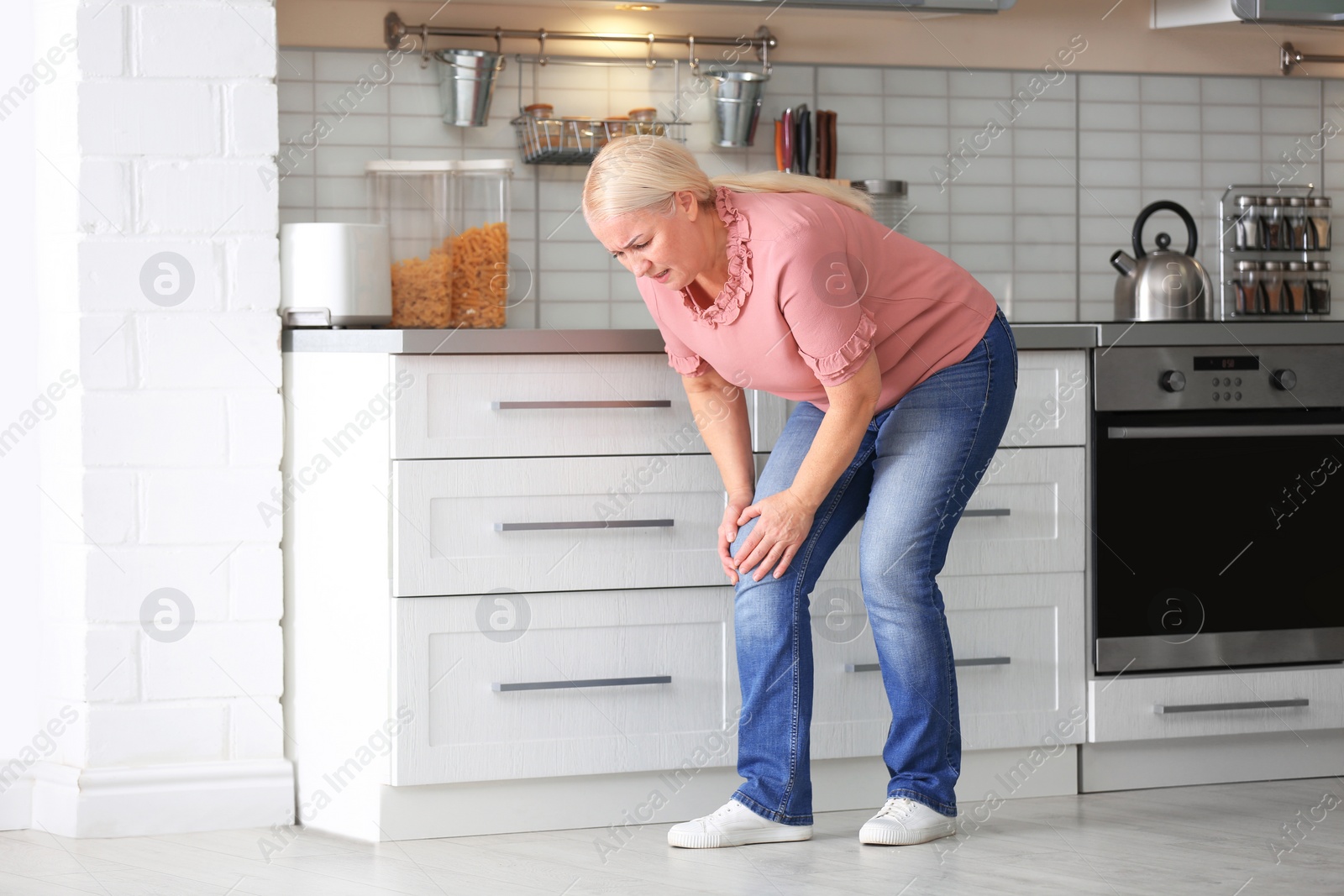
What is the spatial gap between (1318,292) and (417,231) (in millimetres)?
1943

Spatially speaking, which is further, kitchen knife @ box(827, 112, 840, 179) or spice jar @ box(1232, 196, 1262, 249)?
spice jar @ box(1232, 196, 1262, 249)

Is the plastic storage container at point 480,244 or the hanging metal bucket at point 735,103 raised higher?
the hanging metal bucket at point 735,103

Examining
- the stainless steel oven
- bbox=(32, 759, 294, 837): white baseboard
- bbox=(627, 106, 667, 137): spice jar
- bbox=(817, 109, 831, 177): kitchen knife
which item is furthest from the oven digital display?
bbox=(32, 759, 294, 837): white baseboard

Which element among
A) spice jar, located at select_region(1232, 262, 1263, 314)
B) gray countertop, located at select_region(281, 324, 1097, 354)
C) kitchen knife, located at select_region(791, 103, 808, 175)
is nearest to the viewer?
gray countertop, located at select_region(281, 324, 1097, 354)

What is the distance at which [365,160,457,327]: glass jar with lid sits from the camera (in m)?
2.46

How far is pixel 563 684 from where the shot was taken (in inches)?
87.7

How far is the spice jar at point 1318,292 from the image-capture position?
3.11 m

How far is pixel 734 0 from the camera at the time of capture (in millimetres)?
2705

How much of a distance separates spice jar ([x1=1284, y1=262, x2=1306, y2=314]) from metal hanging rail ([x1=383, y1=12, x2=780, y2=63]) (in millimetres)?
1220

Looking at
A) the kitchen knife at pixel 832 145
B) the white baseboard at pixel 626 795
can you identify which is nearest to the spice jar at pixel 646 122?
the kitchen knife at pixel 832 145

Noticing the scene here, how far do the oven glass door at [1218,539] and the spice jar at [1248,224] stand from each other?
73cm

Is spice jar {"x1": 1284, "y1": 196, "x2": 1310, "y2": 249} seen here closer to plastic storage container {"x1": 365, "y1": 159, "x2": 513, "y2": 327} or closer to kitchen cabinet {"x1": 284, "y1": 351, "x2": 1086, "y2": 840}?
kitchen cabinet {"x1": 284, "y1": 351, "x2": 1086, "y2": 840}

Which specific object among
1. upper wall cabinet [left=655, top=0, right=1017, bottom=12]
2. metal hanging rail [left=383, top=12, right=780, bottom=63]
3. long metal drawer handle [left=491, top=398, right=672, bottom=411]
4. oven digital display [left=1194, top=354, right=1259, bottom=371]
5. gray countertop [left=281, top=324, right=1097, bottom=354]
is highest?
upper wall cabinet [left=655, top=0, right=1017, bottom=12]

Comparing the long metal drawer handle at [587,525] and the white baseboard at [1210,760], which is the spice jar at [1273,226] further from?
the long metal drawer handle at [587,525]
